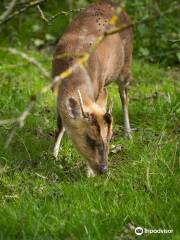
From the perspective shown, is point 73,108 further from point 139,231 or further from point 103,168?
point 139,231

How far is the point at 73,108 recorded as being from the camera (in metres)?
6.14

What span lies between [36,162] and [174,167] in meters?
1.30

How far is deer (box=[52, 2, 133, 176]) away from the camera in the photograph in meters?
5.93

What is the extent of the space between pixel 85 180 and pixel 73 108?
75 centimetres

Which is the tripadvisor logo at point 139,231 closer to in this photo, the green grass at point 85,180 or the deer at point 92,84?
the green grass at point 85,180

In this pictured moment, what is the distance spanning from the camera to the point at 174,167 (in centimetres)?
559

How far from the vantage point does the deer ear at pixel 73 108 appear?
6102 millimetres

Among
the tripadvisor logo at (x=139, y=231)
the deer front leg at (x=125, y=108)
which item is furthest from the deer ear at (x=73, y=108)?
the tripadvisor logo at (x=139, y=231)

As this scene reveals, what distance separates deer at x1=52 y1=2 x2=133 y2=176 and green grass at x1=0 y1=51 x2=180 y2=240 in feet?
0.65

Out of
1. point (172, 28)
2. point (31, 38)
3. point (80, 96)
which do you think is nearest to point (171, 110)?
point (80, 96)

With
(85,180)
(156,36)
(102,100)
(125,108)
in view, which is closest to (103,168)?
(85,180)

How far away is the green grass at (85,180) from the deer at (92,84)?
0.20 meters

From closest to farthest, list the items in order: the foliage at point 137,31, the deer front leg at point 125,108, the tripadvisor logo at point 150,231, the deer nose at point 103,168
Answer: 1. the tripadvisor logo at point 150,231
2. the deer nose at point 103,168
3. the deer front leg at point 125,108
4. the foliage at point 137,31

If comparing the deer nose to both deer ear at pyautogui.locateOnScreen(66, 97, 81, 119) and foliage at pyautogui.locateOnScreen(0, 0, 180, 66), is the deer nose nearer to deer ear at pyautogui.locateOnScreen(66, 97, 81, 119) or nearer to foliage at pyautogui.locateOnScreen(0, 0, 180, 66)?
deer ear at pyautogui.locateOnScreen(66, 97, 81, 119)
